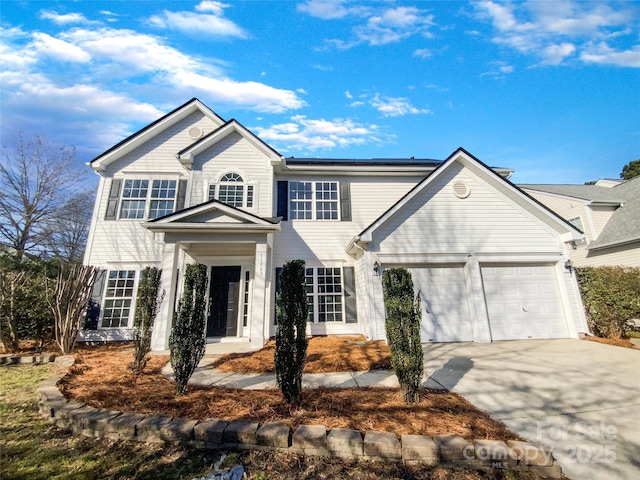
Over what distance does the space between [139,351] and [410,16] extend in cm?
1148

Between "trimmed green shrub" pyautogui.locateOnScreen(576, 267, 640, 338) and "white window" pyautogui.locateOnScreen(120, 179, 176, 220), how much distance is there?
15658mm

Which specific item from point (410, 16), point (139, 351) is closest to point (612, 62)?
point (410, 16)

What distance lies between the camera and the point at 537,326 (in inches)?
331

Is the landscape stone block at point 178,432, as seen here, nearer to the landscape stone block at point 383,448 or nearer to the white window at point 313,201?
the landscape stone block at point 383,448

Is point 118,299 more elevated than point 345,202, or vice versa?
point 345,202

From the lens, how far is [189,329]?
4.36 meters

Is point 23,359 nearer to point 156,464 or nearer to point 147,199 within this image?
point 147,199

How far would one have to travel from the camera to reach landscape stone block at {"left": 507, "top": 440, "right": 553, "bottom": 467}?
2.46m

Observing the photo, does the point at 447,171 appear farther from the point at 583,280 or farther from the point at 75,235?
the point at 75,235

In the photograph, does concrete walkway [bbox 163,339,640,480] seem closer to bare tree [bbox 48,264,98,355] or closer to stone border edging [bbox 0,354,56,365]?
stone border edging [bbox 0,354,56,365]

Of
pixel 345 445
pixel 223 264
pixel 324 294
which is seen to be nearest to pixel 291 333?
pixel 345 445

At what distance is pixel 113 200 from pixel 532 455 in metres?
13.6

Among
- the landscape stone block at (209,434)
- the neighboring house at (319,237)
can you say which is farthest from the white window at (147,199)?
the landscape stone block at (209,434)

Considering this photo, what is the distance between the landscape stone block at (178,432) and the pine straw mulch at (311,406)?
32cm
